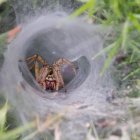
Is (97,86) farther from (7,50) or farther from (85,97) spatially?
(7,50)

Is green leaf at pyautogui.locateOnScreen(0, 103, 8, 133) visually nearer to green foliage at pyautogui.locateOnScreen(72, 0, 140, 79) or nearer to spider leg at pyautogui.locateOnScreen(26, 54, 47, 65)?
green foliage at pyautogui.locateOnScreen(72, 0, 140, 79)

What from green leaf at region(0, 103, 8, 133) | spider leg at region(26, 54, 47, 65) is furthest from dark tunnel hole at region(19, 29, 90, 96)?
green leaf at region(0, 103, 8, 133)

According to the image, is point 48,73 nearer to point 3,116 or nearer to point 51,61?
point 51,61

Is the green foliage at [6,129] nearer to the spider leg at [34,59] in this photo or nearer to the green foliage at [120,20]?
the green foliage at [120,20]

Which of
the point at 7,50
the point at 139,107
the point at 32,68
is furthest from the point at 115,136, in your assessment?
the point at 32,68

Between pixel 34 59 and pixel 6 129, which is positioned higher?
pixel 34 59

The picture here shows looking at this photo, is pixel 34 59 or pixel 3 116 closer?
pixel 3 116

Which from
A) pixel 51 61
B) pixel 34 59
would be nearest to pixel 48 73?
pixel 51 61

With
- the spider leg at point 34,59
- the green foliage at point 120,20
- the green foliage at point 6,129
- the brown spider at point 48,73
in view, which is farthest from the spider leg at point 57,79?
the green foliage at point 120,20
